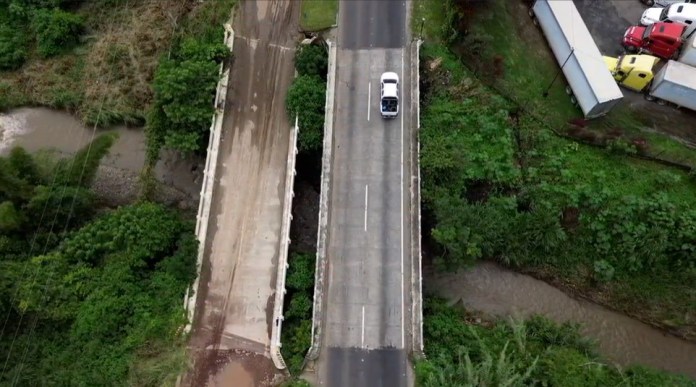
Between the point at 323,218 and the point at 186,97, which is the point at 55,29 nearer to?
the point at 186,97

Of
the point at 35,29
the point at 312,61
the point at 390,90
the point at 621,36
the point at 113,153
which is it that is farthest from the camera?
the point at 35,29

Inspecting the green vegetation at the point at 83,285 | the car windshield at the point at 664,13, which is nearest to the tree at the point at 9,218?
the green vegetation at the point at 83,285

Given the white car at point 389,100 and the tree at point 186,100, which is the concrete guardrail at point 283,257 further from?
the tree at point 186,100

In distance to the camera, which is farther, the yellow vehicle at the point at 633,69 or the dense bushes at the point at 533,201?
the yellow vehicle at the point at 633,69

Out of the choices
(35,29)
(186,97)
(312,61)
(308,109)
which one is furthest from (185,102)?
(35,29)

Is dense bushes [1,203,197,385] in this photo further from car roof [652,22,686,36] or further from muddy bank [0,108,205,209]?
car roof [652,22,686,36]

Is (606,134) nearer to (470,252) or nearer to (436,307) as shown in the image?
(470,252)
